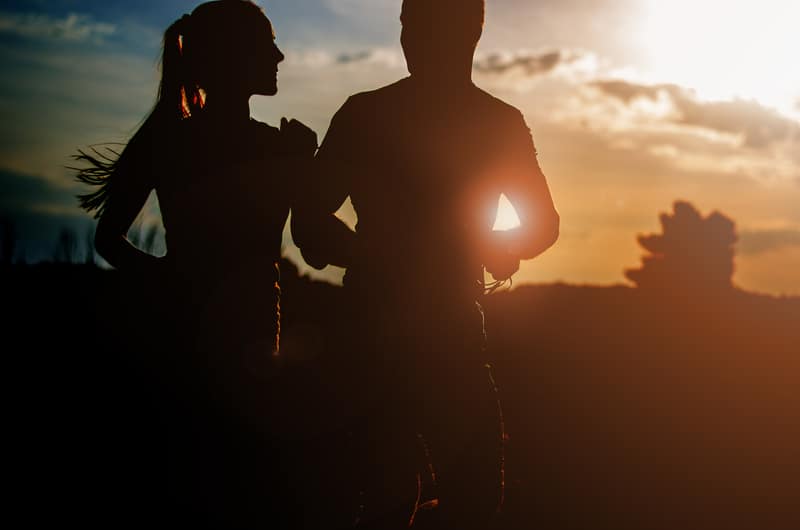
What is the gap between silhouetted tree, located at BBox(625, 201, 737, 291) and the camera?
65250 mm

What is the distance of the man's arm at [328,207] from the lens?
4152mm

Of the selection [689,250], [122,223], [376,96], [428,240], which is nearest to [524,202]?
[428,240]

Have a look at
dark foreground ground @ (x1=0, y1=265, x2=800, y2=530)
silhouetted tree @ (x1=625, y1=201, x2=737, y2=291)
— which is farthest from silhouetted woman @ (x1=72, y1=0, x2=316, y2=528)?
silhouetted tree @ (x1=625, y1=201, x2=737, y2=291)

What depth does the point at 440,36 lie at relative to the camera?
4.27 meters

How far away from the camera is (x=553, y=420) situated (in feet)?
57.1

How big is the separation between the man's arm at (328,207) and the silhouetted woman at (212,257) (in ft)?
0.90

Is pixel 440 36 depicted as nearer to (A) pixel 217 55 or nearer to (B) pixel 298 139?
(B) pixel 298 139

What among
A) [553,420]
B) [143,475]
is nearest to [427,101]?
[143,475]

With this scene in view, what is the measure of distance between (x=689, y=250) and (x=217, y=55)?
2635 inches

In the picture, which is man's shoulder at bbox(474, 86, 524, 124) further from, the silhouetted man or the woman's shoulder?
the woman's shoulder

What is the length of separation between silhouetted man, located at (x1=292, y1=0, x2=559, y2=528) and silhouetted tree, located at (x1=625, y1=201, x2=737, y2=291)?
62.6m

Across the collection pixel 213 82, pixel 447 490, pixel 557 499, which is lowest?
pixel 557 499

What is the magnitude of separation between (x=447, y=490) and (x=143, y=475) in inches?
58.3

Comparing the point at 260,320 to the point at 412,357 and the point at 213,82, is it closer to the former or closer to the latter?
the point at 412,357
